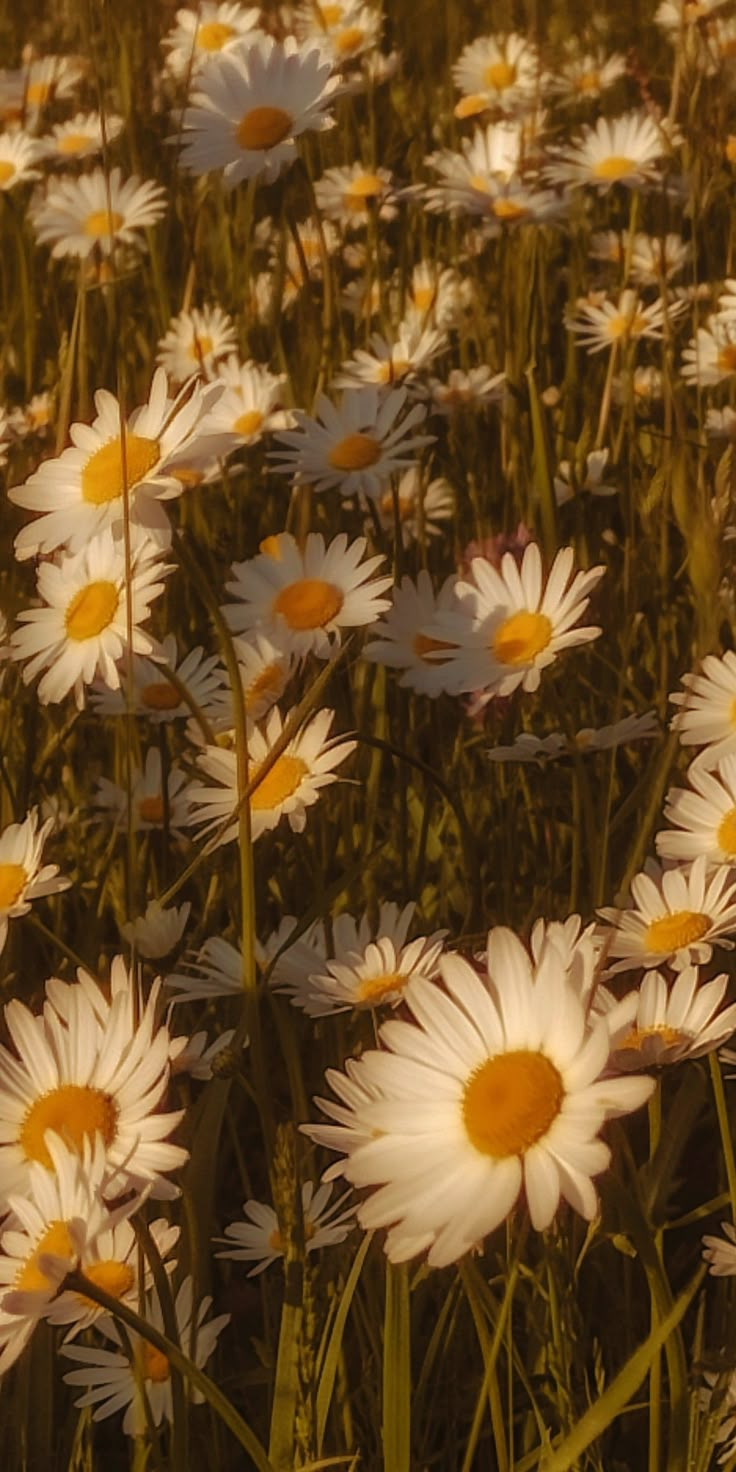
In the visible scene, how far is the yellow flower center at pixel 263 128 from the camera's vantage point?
1501 millimetres

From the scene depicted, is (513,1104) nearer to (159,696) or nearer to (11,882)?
(11,882)

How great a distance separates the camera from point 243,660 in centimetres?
110

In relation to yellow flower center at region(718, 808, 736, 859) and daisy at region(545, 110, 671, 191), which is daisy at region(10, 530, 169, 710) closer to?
yellow flower center at region(718, 808, 736, 859)

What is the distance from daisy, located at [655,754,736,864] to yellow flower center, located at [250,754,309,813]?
8.3 inches

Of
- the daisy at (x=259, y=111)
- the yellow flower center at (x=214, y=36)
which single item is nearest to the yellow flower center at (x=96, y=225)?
the yellow flower center at (x=214, y=36)

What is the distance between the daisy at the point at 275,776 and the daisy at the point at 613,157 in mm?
1091

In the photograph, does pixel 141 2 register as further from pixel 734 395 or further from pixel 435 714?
pixel 435 714

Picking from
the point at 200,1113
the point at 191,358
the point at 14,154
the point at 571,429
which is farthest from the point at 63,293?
the point at 200,1113

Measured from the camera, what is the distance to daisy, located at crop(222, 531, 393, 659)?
989 millimetres

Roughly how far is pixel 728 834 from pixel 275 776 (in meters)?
0.26

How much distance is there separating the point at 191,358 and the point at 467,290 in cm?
32

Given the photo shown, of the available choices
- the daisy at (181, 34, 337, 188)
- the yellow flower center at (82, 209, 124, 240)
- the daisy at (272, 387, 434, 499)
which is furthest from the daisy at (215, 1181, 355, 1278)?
the yellow flower center at (82, 209, 124, 240)

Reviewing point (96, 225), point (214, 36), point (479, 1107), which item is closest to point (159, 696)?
point (479, 1107)

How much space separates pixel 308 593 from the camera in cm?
106
